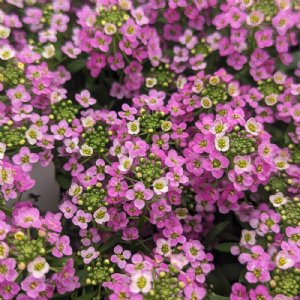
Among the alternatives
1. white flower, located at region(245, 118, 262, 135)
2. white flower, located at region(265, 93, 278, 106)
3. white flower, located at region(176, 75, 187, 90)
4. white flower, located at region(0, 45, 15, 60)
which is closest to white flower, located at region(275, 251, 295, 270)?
white flower, located at region(245, 118, 262, 135)

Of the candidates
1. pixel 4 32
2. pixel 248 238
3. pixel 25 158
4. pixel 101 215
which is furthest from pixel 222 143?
pixel 4 32

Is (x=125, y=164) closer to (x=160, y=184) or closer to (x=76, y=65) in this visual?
(x=160, y=184)

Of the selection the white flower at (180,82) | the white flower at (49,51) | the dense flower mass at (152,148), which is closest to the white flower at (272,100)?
the dense flower mass at (152,148)

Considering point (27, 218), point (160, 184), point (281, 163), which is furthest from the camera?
point (281, 163)

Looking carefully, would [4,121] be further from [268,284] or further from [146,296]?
[268,284]

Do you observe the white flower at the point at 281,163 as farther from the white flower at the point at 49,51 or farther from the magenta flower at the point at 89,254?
the white flower at the point at 49,51

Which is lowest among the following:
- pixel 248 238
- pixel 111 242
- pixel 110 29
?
pixel 111 242

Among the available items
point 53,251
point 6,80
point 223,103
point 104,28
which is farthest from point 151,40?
point 53,251

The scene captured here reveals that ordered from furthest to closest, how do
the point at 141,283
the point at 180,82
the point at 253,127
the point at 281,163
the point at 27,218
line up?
1. the point at 180,82
2. the point at 281,163
3. the point at 253,127
4. the point at 27,218
5. the point at 141,283
